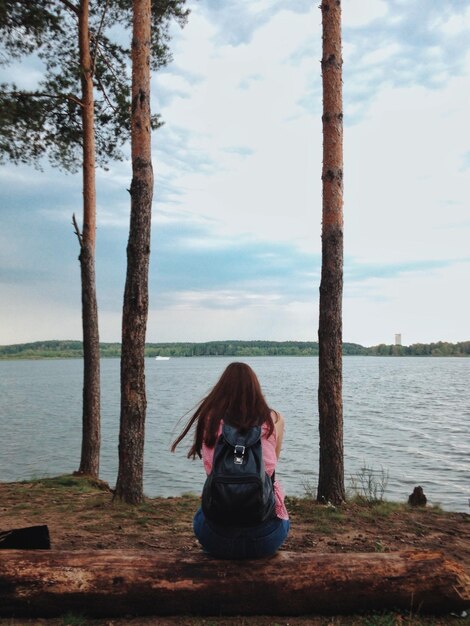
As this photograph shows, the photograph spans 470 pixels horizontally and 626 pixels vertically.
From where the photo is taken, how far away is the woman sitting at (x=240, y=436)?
13.5 feet

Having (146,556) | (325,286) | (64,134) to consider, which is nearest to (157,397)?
(64,134)

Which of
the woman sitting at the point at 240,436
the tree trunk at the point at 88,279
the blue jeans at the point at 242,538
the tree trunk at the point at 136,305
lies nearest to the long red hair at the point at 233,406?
the woman sitting at the point at 240,436

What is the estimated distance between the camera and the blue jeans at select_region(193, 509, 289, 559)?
4195mm

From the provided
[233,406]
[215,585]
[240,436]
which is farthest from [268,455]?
[215,585]

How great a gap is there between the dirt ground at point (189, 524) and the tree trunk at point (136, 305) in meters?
0.65

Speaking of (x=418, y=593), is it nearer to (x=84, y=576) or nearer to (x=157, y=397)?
(x=84, y=576)

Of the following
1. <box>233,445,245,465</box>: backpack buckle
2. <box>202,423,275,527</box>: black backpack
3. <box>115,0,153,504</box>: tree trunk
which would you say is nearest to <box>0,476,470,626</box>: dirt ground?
<box>115,0,153,504</box>: tree trunk

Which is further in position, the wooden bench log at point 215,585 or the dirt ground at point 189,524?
the dirt ground at point 189,524

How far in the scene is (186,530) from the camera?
7160mm

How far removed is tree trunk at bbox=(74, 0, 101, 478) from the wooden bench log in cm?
728

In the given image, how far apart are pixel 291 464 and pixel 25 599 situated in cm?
1321

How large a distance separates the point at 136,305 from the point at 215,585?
4.73 meters

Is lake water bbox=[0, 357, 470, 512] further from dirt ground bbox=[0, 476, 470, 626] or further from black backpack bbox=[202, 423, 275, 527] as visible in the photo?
black backpack bbox=[202, 423, 275, 527]

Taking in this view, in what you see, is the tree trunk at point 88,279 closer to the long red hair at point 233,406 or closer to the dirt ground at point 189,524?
the dirt ground at point 189,524
